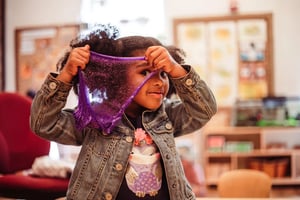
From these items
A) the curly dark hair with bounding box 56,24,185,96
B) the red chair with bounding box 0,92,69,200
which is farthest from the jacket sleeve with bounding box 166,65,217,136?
the red chair with bounding box 0,92,69,200

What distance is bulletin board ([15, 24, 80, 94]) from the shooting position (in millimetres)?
A: 4457

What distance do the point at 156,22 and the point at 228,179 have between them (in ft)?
9.08

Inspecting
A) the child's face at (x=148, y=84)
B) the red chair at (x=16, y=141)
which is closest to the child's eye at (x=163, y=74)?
the child's face at (x=148, y=84)

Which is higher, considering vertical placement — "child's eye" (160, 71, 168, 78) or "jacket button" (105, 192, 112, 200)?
"child's eye" (160, 71, 168, 78)

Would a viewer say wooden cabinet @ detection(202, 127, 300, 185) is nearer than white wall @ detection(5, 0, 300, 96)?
Yes

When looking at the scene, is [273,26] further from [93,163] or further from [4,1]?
[93,163]

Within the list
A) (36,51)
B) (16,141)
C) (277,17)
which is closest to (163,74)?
(16,141)

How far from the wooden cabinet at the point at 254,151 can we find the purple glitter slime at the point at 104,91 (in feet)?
10.7

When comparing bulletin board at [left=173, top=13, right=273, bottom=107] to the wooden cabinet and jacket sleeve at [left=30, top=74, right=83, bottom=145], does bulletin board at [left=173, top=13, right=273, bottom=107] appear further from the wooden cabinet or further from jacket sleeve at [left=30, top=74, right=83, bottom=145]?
jacket sleeve at [left=30, top=74, right=83, bottom=145]

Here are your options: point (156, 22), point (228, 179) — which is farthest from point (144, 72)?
point (156, 22)

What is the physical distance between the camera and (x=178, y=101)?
1008 mm

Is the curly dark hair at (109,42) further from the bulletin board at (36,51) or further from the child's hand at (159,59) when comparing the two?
the bulletin board at (36,51)

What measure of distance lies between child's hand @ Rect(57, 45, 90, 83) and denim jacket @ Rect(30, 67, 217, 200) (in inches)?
0.7

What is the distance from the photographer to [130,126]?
0.93 metres
